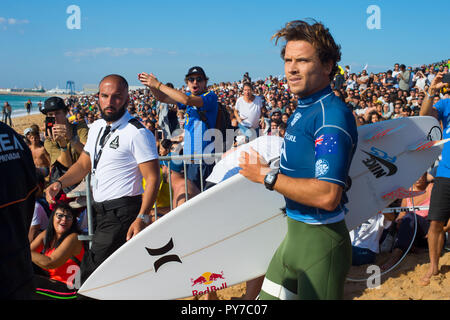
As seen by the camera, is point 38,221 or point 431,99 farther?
point 38,221

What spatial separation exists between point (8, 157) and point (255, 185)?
1.73 m

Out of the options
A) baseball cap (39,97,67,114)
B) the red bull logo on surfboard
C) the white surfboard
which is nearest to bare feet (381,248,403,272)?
the white surfboard

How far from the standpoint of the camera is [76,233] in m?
3.90

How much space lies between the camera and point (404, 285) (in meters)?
4.00

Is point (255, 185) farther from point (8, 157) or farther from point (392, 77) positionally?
point (392, 77)

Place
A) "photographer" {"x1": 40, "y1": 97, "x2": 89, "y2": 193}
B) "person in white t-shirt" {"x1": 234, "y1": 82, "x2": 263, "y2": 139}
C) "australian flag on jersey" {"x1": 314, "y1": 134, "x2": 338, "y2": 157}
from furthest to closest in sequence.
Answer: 1. "person in white t-shirt" {"x1": 234, "y1": 82, "x2": 263, "y2": 139}
2. "photographer" {"x1": 40, "y1": 97, "x2": 89, "y2": 193}
3. "australian flag on jersey" {"x1": 314, "y1": 134, "x2": 338, "y2": 157}

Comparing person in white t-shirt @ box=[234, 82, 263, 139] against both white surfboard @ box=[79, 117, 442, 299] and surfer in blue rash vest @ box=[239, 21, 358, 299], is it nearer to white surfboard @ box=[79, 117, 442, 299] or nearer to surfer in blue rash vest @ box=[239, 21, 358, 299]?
white surfboard @ box=[79, 117, 442, 299]

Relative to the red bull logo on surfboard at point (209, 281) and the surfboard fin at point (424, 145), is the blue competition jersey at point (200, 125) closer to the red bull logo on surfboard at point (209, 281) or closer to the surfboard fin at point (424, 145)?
the red bull logo on surfboard at point (209, 281)

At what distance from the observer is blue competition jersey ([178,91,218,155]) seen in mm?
4243

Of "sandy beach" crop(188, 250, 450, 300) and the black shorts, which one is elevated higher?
the black shorts

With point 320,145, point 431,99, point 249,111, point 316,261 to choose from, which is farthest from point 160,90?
point 249,111

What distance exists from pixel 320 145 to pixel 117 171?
1.83 meters

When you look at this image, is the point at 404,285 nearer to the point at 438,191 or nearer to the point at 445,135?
the point at 438,191

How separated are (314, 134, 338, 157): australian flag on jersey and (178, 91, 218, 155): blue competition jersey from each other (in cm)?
260
